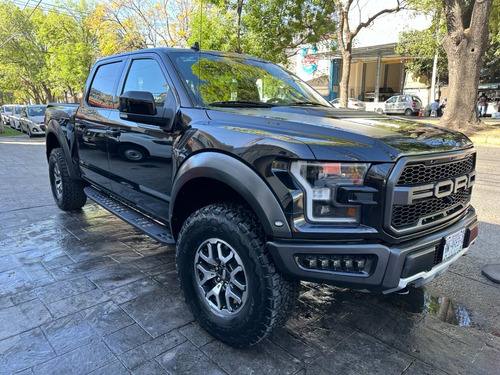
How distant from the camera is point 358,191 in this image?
1822mm

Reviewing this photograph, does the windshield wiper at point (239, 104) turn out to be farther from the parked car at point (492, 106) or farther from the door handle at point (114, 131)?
the parked car at point (492, 106)

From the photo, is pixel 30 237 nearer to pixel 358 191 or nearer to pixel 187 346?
pixel 187 346

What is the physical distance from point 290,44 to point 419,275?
15865mm

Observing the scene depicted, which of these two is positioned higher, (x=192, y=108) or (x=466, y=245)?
(x=192, y=108)

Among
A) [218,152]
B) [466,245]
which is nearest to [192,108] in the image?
[218,152]

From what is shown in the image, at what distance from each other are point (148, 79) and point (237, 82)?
763mm

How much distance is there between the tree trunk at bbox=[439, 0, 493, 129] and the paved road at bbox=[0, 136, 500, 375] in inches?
442

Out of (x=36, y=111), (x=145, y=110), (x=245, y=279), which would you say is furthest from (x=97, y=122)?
(x=36, y=111)

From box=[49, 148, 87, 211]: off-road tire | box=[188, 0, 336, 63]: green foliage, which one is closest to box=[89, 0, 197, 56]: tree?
box=[188, 0, 336, 63]: green foliage

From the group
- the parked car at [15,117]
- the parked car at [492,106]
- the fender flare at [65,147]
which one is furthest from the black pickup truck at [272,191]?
the parked car at [492,106]

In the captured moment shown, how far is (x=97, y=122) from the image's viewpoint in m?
3.78

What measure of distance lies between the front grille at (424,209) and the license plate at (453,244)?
143 millimetres

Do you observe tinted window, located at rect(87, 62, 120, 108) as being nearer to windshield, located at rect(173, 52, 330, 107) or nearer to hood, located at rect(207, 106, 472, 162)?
windshield, located at rect(173, 52, 330, 107)

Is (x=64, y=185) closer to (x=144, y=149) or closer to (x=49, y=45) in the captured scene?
(x=144, y=149)
